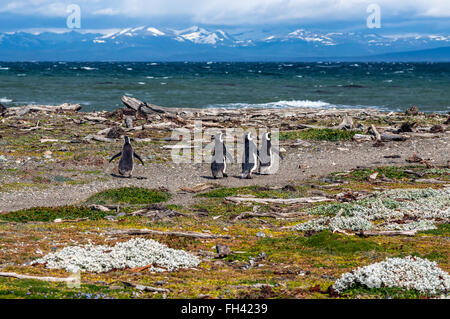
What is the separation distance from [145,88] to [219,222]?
72.3m

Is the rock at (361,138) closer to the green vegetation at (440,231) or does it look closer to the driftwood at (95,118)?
the driftwood at (95,118)

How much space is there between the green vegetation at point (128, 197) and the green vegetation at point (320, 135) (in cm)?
1399

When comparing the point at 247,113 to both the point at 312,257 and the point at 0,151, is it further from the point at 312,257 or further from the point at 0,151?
the point at 312,257

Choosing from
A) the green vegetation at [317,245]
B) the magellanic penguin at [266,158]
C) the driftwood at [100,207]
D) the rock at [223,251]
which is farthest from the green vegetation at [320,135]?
the rock at [223,251]

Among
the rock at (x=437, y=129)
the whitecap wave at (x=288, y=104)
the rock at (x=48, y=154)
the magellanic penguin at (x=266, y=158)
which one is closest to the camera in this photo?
the magellanic penguin at (x=266, y=158)

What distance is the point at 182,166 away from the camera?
25203 millimetres

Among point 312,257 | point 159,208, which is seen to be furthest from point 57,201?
point 312,257

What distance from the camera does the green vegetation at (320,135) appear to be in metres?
30.9

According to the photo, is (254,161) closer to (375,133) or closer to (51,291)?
(375,133)

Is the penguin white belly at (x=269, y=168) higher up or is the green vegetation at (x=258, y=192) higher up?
the penguin white belly at (x=269, y=168)

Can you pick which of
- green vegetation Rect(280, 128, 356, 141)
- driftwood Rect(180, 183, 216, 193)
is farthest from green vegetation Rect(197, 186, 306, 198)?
green vegetation Rect(280, 128, 356, 141)

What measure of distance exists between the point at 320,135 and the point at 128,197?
16.2 meters

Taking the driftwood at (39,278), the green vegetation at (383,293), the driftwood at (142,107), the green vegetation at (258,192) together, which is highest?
the driftwood at (142,107)

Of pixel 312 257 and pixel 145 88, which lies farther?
pixel 145 88
